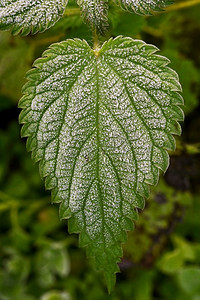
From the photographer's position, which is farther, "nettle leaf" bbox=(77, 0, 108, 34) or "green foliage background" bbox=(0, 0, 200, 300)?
"green foliage background" bbox=(0, 0, 200, 300)

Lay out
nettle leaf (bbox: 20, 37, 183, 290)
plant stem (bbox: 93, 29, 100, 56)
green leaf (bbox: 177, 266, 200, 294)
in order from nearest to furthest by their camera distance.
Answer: nettle leaf (bbox: 20, 37, 183, 290)
plant stem (bbox: 93, 29, 100, 56)
green leaf (bbox: 177, 266, 200, 294)

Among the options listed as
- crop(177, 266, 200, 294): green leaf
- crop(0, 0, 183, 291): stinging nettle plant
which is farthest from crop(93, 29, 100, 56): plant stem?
crop(177, 266, 200, 294): green leaf

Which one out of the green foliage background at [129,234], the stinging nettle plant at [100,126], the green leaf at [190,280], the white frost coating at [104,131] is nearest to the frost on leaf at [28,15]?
the stinging nettle plant at [100,126]

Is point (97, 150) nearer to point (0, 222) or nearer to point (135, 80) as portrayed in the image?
point (135, 80)

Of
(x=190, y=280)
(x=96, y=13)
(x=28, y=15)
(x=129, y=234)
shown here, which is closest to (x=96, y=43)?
(x=96, y=13)

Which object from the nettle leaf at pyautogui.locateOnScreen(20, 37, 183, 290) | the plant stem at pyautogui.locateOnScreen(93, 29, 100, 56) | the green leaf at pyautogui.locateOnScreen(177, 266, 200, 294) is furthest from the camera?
the green leaf at pyautogui.locateOnScreen(177, 266, 200, 294)

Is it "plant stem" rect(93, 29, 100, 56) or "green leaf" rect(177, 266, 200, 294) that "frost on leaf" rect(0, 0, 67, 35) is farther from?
"green leaf" rect(177, 266, 200, 294)
